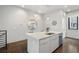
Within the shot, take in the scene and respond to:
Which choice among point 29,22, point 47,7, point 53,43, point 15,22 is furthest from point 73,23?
point 53,43

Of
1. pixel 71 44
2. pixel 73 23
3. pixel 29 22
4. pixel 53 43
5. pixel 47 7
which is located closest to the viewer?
pixel 47 7

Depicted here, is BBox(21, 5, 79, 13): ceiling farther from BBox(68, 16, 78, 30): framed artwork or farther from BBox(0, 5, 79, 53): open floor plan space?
BBox(68, 16, 78, 30): framed artwork

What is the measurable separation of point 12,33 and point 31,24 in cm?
41

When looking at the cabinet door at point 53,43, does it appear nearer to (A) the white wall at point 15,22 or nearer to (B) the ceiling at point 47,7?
(A) the white wall at point 15,22

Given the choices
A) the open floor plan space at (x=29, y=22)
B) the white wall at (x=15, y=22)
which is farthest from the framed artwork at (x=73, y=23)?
the white wall at (x=15, y=22)

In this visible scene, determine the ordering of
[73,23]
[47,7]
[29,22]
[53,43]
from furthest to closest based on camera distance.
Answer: [53,43], [29,22], [73,23], [47,7]

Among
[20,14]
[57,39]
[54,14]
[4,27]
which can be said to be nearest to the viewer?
[4,27]

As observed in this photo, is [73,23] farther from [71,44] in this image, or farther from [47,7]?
[71,44]

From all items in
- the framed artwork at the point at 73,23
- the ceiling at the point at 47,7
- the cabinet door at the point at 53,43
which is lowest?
the cabinet door at the point at 53,43

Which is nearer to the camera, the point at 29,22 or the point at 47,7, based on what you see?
the point at 47,7

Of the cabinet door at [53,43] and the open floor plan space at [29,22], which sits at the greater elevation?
the open floor plan space at [29,22]
